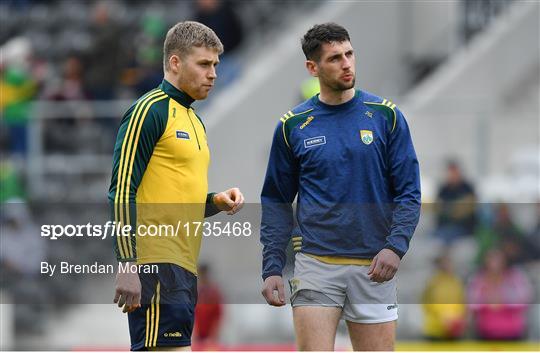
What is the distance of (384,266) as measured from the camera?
233 inches

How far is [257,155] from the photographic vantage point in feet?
43.3

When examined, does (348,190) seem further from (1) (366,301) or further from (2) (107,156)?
(2) (107,156)

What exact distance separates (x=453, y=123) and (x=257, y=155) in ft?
6.07

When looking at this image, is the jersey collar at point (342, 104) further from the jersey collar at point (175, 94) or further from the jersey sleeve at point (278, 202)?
the jersey collar at point (175, 94)

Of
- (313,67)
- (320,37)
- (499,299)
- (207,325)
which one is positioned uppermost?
(320,37)

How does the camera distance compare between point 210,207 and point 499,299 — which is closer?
point 210,207


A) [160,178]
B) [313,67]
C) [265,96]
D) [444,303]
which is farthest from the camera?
[265,96]

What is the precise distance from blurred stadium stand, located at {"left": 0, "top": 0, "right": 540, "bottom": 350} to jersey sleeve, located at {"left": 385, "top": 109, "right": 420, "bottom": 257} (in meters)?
3.65

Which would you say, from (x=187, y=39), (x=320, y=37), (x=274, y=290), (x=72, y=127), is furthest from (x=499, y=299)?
(x=187, y=39)

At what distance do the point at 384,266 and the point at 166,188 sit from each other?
0.94 meters

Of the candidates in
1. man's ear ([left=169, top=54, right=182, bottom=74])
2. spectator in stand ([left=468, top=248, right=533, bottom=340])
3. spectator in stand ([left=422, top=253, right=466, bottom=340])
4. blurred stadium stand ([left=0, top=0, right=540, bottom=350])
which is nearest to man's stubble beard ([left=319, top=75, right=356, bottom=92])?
man's ear ([left=169, top=54, right=182, bottom=74])

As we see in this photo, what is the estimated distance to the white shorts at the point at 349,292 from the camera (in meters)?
5.98

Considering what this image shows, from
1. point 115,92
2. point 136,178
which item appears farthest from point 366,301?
point 115,92

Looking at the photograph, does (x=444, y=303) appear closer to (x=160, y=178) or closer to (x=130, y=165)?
(x=160, y=178)
